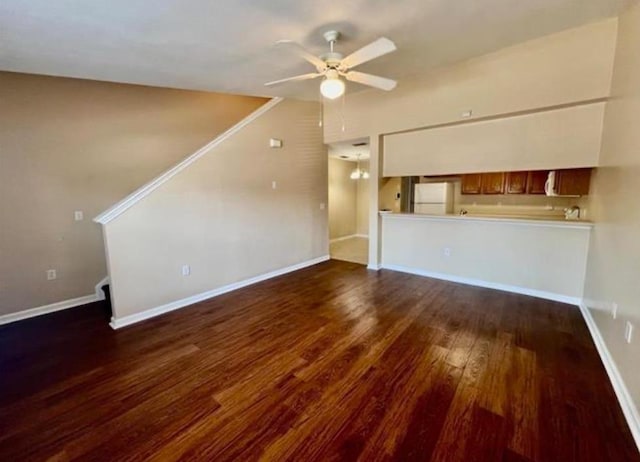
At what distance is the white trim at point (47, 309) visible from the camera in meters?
3.21

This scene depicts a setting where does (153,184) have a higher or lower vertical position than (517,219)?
higher

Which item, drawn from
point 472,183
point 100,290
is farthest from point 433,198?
point 100,290

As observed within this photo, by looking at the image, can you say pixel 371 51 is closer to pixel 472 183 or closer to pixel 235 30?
pixel 235 30

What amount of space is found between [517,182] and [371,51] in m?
3.80

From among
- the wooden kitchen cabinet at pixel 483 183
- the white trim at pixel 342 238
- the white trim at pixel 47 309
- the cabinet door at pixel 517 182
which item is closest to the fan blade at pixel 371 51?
the wooden kitchen cabinet at pixel 483 183

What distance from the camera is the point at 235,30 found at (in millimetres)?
2422

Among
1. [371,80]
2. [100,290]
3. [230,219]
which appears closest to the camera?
[371,80]

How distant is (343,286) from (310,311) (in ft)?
→ 3.11

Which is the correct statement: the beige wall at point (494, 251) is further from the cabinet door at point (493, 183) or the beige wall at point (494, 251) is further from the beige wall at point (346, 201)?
the beige wall at point (346, 201)

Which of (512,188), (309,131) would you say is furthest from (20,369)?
(512,188)

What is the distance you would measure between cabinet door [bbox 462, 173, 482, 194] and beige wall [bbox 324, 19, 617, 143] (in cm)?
164

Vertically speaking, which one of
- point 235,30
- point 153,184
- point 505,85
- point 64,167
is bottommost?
point 153,184

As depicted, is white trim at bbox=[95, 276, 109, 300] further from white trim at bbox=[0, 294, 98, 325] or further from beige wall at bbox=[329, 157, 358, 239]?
beige wall at bbox=[329, 157, 358, 239]

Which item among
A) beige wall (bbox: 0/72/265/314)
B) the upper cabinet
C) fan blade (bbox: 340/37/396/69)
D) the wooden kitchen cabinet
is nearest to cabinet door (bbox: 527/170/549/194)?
the upper cabinet
